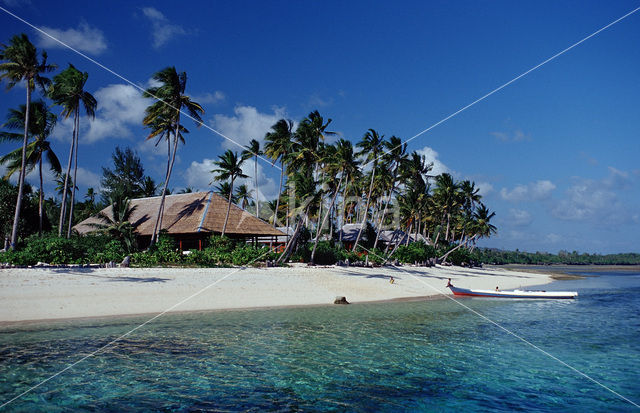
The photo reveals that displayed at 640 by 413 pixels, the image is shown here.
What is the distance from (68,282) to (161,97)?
17.5m

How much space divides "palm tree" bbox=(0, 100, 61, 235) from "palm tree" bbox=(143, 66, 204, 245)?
6.67 m

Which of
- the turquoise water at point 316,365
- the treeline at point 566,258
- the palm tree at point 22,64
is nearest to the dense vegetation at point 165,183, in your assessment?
the palm tree at point 22,64

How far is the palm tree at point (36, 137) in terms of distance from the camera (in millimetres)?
28094

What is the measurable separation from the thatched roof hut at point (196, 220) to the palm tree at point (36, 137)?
5.40 m

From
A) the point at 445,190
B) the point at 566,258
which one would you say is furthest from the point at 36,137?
the point at 566,258

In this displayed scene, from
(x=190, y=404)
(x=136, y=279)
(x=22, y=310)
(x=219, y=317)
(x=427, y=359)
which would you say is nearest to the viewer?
(x=190, y=404)

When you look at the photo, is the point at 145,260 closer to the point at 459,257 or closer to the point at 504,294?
the point at 504,294

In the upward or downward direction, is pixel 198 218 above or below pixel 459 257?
above

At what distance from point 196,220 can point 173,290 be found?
43.7 ft

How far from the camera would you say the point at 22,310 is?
47.2 ft

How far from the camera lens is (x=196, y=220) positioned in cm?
3177

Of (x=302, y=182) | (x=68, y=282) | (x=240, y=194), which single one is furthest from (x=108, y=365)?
(x=240, y=194)

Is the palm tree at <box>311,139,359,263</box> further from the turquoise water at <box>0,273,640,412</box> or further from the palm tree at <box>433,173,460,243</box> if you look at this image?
the palm tree at <box>433,173,460,243</box>

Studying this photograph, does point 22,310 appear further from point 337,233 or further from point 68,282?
point 337,233
